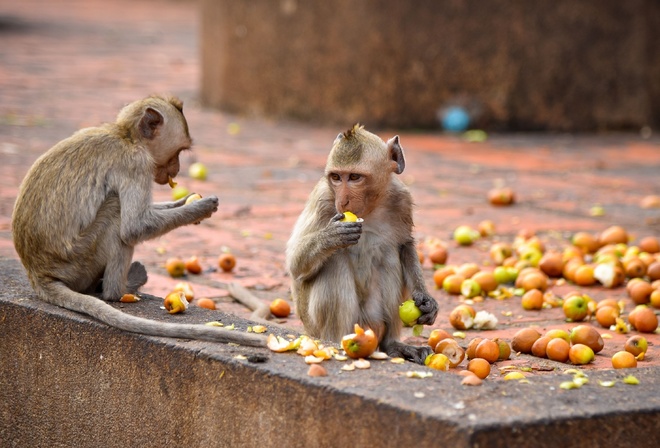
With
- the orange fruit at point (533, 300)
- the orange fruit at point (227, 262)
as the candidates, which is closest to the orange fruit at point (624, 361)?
the orange fruit at point (533, 300)

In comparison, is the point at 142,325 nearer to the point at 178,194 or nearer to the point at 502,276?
the point at 502,276

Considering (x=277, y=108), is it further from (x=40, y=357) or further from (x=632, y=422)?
(x=632, y=422)

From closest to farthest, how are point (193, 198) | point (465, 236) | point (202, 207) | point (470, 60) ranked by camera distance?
point (202, 207) → point (193, 198) → point (465, 236) → point (470, 60)

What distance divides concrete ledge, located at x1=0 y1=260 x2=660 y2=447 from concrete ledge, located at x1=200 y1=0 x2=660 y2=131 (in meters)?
5.91

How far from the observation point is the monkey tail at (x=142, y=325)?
329 cm

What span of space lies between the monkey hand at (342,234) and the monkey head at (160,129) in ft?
2.76

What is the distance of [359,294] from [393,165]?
1.63 ft

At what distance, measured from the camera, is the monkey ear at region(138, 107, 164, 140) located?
4082 millimetres

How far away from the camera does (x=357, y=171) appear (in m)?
3.83

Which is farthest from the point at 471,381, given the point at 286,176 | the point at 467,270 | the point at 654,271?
the point at 286,176

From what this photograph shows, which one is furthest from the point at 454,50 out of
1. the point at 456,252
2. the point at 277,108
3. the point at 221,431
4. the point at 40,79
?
the point at 221,431

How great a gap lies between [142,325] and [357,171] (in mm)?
956

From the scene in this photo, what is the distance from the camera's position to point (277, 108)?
33.8ft

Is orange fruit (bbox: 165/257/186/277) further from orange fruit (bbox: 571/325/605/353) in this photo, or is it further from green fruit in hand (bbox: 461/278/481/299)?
orange fruit (bbox: 571/325/605/353)
